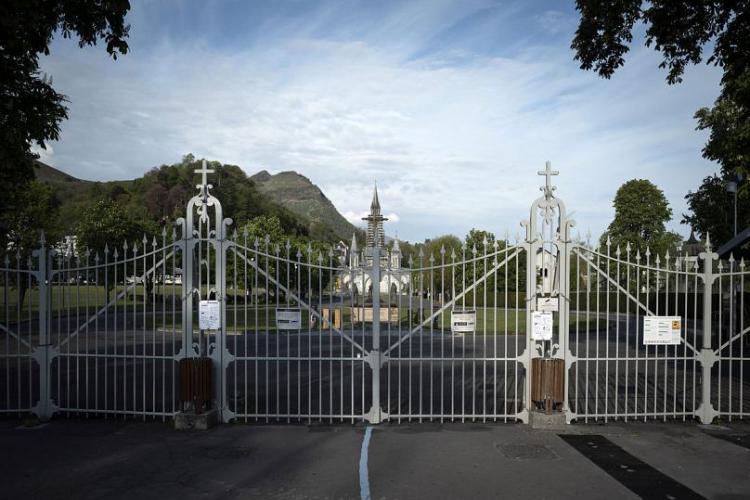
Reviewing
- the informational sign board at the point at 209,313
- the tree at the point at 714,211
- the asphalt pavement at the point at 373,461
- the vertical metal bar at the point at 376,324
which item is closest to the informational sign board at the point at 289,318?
the informational sign board at the point at 209,313

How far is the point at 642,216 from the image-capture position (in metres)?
59.2

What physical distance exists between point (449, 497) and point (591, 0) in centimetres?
1103

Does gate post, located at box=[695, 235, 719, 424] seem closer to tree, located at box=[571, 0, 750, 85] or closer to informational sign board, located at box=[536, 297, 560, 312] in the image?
informational sign board, located at box=[536, 297, 560, 312]

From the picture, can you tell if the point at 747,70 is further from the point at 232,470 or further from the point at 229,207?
the point at 229,207

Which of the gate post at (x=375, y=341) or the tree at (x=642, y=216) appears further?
the tree at (x=642, y=216)

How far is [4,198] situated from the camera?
1220cm

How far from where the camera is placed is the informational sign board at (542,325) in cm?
845

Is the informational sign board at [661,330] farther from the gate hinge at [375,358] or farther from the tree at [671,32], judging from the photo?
the tree at [671,32]

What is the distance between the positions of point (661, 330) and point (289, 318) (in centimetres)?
598

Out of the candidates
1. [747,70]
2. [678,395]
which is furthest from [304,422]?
[747,70]

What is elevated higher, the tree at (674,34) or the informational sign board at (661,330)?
the tree at (674,34)

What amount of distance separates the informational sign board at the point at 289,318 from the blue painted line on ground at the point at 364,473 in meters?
1.97

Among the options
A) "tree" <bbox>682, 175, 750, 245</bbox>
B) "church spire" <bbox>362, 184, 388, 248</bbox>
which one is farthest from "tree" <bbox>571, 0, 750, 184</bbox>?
"church spire" <bbox>362, 184, 388, 248</bbox>

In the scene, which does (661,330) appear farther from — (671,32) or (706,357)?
(671,32)
